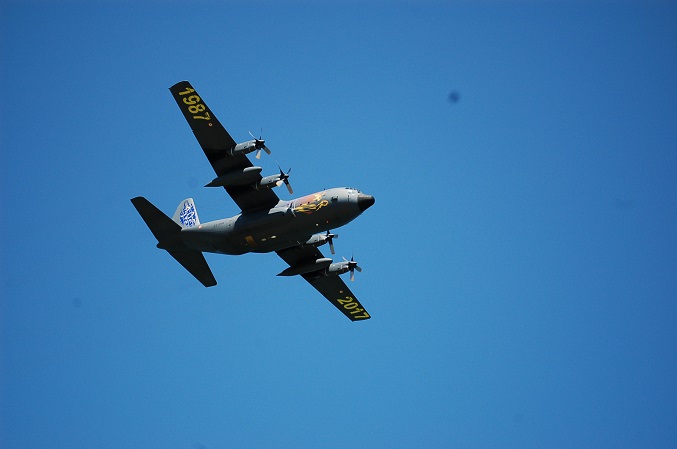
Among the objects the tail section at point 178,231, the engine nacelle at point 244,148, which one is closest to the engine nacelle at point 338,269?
the tail section at point 178,231

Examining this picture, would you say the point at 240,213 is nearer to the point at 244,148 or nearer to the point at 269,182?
the point at 269,182

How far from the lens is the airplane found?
46156mm

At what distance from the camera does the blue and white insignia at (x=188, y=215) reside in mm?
50406

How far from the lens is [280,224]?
47.5 metres

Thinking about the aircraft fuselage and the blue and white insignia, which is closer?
the aircraft fuselage

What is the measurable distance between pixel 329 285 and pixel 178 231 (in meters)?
9.71

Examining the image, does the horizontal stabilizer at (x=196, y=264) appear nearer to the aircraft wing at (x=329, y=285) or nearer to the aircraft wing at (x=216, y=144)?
the aircraft wing at (x=329, y=285)

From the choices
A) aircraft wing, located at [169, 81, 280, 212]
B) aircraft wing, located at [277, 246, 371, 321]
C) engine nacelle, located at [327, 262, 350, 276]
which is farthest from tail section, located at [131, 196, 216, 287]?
engine nacelle, located at [327, 262, 350, 276]

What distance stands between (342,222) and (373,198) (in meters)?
1.96

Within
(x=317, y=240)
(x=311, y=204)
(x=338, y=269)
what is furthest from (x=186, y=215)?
(x=338, y=269)

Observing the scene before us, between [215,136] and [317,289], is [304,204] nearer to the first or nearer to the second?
[215,136]

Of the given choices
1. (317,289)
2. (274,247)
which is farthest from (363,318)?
(274,247)

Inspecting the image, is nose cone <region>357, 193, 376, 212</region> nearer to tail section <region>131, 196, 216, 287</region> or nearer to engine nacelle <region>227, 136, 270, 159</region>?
engine nacelle <region>227, 136, 270, 159</region>

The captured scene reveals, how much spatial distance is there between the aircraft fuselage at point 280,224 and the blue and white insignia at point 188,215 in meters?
1.22
